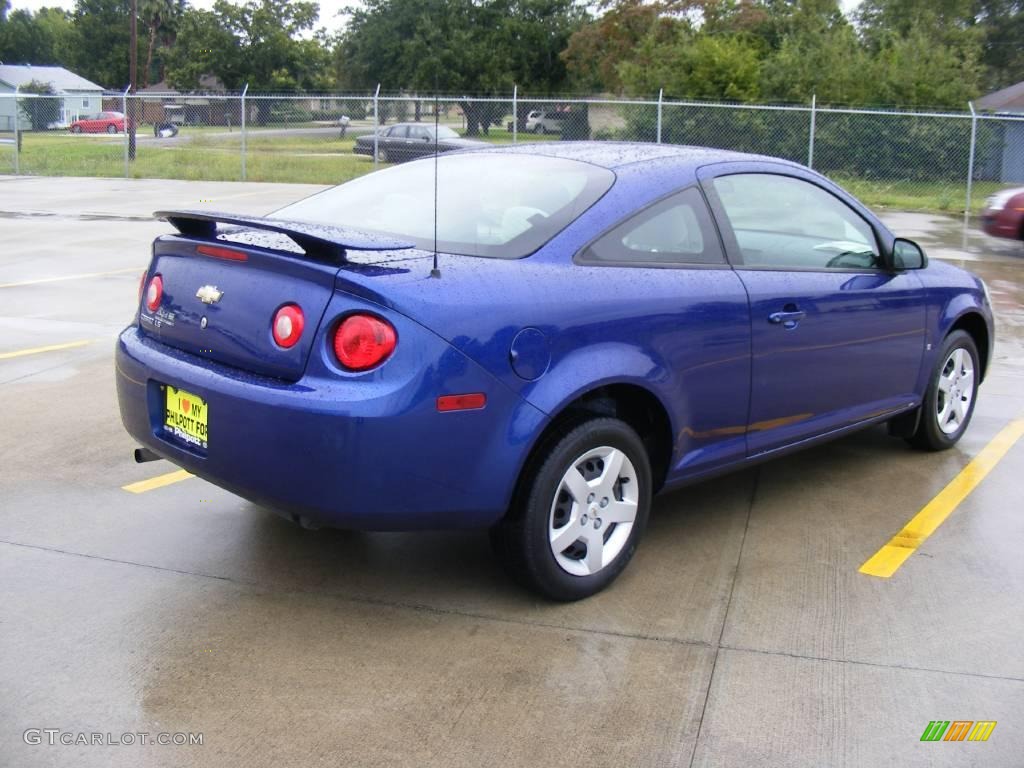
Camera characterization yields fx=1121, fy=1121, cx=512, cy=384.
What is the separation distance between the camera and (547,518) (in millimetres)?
3783

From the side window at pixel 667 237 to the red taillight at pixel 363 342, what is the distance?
0.89m

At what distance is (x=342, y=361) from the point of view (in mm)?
3465

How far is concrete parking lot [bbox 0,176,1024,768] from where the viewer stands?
3.12 metres

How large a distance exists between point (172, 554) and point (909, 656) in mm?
2712

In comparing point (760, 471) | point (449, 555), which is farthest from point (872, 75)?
point (449, 555)

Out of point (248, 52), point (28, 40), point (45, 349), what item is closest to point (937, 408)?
point (45, 349)

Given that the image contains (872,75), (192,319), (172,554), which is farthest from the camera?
(872,75)

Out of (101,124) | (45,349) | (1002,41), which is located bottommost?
(45,349)

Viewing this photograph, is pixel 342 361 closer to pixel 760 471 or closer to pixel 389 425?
pixel 389 425

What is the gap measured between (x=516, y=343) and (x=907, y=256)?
2596 mm

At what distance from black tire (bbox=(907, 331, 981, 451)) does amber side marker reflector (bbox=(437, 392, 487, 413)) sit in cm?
306

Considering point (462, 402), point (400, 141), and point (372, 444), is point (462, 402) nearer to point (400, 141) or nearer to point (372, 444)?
point (372, 444)

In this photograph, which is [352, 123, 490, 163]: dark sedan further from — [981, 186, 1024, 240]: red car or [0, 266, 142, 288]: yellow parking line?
[0, 266, 142, 288]: yellow parking line

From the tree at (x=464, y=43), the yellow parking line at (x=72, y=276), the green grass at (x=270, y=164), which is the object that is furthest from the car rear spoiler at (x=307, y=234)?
the tree at (x=464, y=43)
